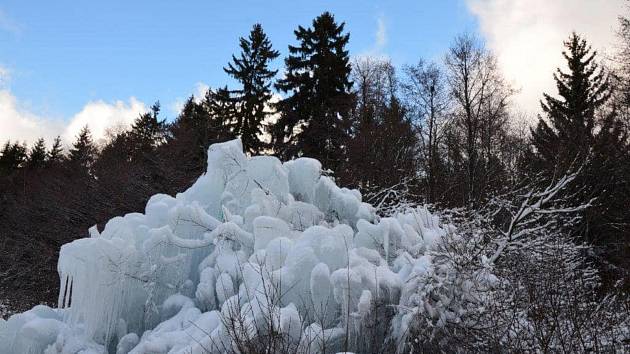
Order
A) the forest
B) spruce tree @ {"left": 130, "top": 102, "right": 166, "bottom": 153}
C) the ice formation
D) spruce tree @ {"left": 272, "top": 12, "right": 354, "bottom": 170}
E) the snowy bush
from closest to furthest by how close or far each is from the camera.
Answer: the snowy bush, the ice formation, the forest, spruce tree @ {"left": 272, "top": 12, "right": 354, "bottom": 170}, spruce tree @ {"left": 130, "top": 102, "right": 166, "bottom": 153}

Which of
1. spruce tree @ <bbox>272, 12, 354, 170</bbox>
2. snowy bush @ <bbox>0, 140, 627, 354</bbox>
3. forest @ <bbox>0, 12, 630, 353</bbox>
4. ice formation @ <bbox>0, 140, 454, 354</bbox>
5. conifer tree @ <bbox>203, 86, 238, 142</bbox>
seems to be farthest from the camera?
conifer tree @ <bbox>203, 86, 238, 142</bbox>

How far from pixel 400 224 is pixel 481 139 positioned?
14361 mm

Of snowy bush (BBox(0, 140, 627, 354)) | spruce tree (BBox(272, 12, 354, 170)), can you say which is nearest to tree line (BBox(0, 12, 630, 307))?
spruce tree (BBox(272, 12, 354, 170))

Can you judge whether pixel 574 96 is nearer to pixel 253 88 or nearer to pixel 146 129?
pixel 253 88

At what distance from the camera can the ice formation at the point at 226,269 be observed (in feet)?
14.0

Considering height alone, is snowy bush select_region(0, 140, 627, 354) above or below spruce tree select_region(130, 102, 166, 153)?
below

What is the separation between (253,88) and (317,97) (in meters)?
4.39

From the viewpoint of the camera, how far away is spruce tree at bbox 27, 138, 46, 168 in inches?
1347

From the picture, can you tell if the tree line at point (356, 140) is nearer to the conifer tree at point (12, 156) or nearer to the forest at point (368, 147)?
the forest at point (368, 147)

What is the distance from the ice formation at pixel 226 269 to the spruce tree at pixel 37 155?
32.8m

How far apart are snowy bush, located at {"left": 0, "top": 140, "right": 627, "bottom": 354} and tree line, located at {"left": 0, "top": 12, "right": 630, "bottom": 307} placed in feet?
23.6

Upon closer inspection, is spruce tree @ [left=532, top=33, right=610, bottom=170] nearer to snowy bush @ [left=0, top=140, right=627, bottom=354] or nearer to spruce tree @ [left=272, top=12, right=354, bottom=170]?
spruce tree @ [left=272, top=12, right=354, bottom=170]

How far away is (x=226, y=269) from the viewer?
5113mm

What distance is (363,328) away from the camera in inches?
165
